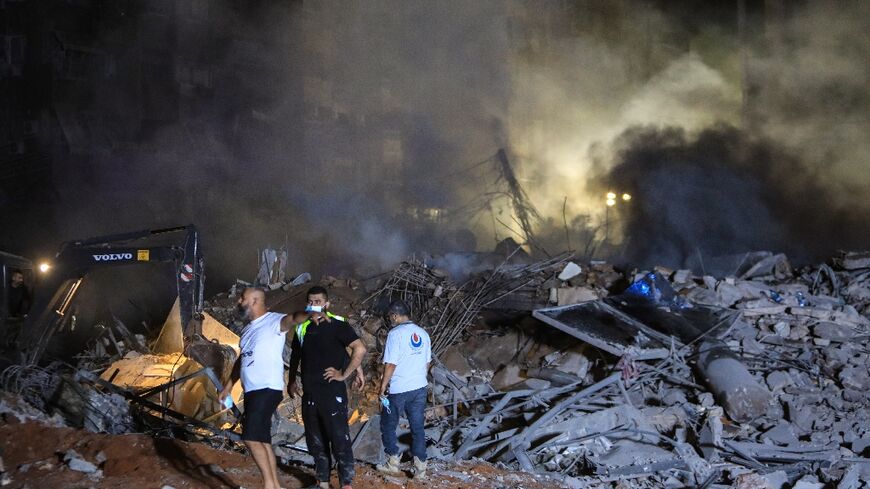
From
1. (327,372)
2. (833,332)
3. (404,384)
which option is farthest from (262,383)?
(833,332)

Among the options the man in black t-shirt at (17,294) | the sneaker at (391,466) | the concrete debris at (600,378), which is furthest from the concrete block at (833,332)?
the man in black t-shirt at (17,294)

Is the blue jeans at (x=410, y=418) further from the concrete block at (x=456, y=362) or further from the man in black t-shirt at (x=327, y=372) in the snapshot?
the concrete block at (x=456, y=362)

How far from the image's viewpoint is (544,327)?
9492 mm

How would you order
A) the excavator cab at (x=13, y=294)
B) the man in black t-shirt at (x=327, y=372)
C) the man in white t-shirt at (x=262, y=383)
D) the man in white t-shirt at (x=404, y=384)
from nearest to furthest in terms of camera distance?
the man in white t-shirt at (x=262, y=383) → the man in black t-shirt at (x=327, y=372) → the man in white t-shirt at (x=404, y=384) → the excavator cab at (x=13, y=294)

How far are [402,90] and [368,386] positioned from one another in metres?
13.9

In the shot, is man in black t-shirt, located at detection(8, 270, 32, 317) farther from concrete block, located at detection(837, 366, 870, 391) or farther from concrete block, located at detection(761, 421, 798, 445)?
concrete block, located at detection(837, 366, 870, 391)

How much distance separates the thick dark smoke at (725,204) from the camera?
16.0 meters

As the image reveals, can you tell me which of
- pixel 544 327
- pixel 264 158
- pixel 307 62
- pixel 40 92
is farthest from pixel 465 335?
pixel 40 92

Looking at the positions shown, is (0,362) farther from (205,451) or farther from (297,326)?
(297,326)

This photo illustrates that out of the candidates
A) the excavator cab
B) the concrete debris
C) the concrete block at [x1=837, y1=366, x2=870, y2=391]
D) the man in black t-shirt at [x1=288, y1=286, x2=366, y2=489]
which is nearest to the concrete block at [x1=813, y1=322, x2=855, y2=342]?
the concrete debris

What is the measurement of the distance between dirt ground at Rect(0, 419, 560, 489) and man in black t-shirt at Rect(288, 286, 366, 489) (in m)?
0.52

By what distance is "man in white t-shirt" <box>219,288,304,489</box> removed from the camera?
3357 mm

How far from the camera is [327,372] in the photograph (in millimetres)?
3617

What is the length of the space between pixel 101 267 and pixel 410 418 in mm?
4819
